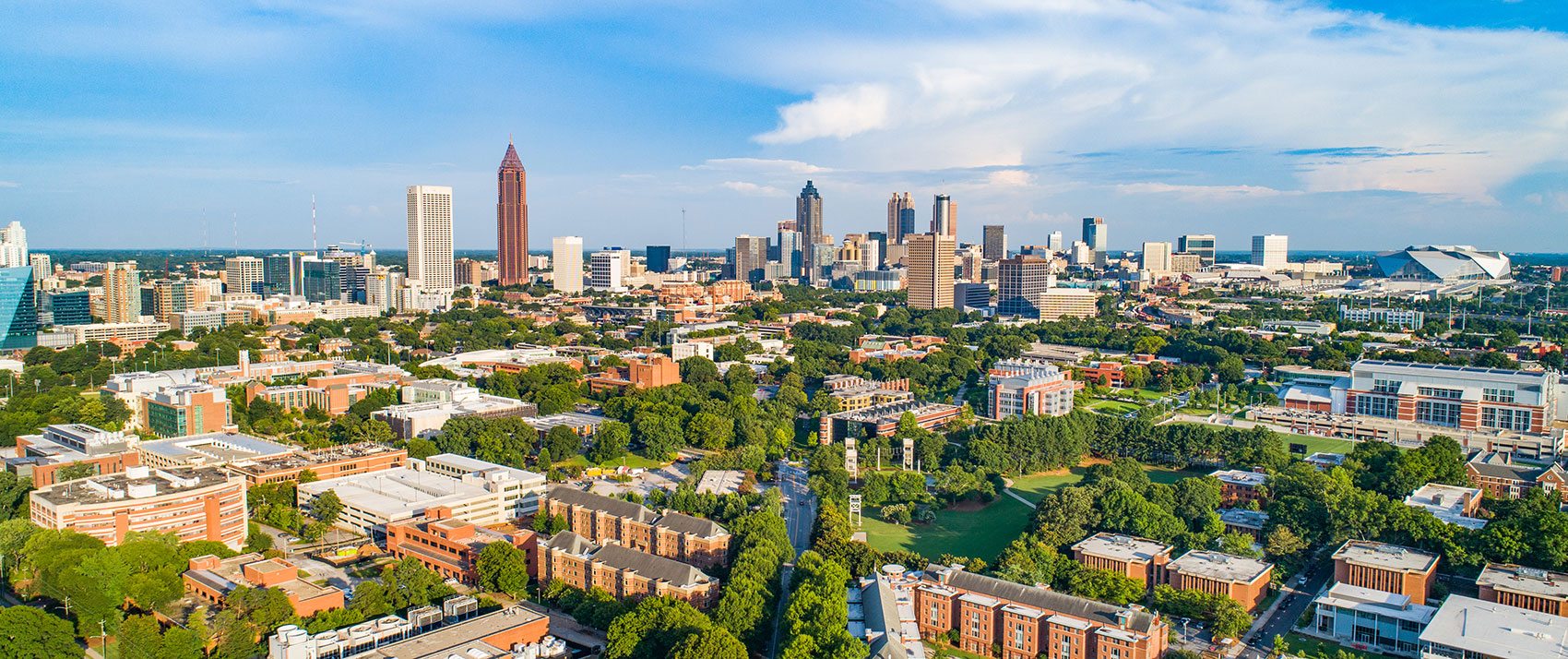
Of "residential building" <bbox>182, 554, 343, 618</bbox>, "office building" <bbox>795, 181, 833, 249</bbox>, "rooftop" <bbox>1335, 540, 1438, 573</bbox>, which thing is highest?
"office building" <bbox>795, 181, 833, 249</bbox>

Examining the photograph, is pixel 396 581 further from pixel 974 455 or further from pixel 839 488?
pixel 974 455

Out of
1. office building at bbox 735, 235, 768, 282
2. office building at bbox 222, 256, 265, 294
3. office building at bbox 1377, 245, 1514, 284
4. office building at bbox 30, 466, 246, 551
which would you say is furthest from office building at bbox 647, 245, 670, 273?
office building at bbox 30, 466, 246, 551

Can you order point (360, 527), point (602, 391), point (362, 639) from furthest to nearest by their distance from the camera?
point (602, 391)
point (360, 527)
point (362, 639)

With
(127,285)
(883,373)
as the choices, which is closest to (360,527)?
(883,373)

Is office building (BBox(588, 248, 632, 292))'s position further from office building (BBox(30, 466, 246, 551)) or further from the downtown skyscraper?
office building (BBox(30, 466, 246, 551))

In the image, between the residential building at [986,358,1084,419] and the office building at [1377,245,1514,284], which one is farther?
the office building at [1377,245,1514,284]

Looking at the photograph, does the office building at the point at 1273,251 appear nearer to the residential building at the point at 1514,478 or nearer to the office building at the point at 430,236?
the office building at the point at 430,236
